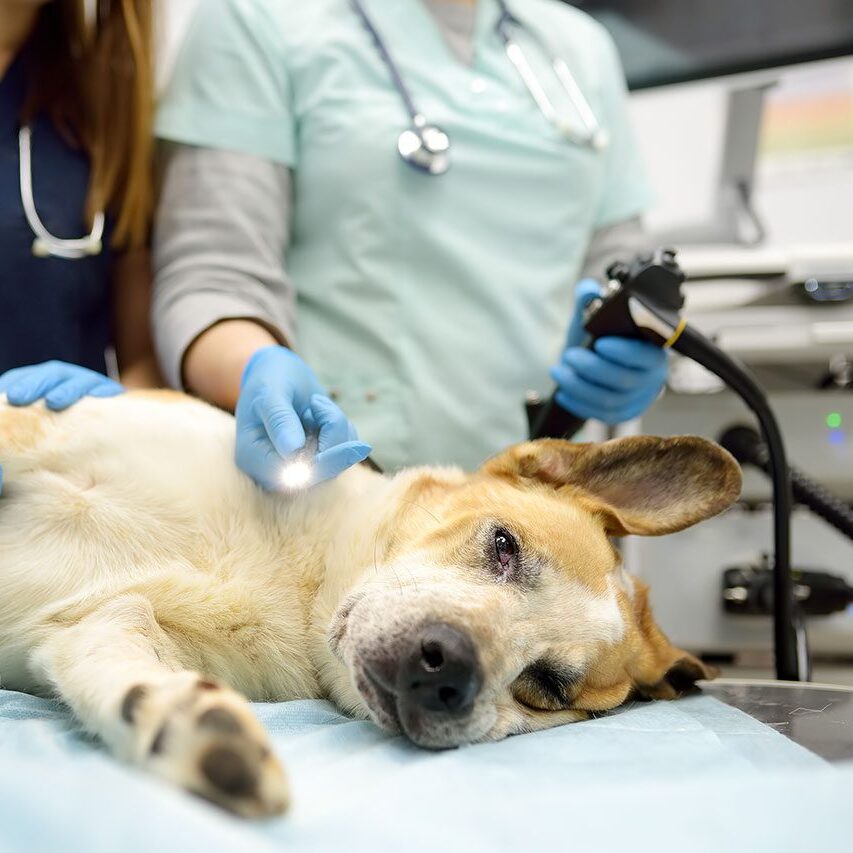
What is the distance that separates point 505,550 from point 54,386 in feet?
2.02

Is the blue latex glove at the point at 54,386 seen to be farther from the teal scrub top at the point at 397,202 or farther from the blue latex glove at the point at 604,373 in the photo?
the blue latex glove at the point at 604,373

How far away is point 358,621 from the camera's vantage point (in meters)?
0.87

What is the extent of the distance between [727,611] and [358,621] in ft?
3.80

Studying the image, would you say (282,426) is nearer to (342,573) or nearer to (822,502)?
(342,573)

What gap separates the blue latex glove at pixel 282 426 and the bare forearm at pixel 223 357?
14 cm

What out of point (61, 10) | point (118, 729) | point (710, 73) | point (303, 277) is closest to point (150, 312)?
point (303, 277)

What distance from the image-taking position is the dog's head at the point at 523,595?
2.68 ft

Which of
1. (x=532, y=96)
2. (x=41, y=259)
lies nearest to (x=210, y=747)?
(x=41, y=259)

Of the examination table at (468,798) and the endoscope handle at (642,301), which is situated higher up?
the endoscope handle at (642,301)

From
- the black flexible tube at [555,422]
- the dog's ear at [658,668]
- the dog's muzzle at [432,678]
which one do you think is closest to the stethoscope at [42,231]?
the black flexible tube at [555,422]

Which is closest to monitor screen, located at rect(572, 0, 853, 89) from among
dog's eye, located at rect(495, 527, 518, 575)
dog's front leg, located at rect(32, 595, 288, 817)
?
dog's eye, located at rect(495, 527, 518, 575)

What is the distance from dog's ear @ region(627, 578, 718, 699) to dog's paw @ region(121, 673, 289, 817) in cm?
58

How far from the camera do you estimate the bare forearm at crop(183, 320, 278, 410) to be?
4.01 feet

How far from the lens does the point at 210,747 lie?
21.7 inches
